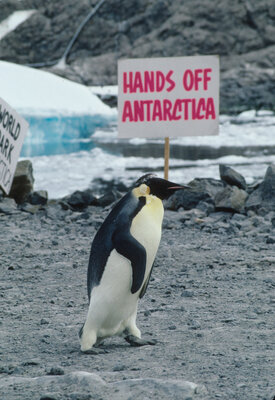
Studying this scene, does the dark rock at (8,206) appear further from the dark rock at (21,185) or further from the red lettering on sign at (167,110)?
the red lettering on sign at (167,110)

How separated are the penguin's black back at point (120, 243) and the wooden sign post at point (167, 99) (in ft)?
6.23

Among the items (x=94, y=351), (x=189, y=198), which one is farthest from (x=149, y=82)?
(x=94, y=351)

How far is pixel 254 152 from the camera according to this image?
11.4m

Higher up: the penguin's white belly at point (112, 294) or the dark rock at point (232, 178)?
the penguin's white belly at point (112, 294)

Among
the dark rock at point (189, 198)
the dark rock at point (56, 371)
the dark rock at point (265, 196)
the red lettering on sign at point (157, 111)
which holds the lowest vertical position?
the dark rock at point (189, 198)

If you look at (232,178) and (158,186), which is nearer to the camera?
(158,186)

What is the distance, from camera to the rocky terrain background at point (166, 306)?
1738 millimetres

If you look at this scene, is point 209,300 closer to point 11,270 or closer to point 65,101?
point 11,270

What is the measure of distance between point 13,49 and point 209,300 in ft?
136

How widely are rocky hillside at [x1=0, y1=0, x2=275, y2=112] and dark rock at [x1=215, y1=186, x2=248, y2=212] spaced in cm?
2771

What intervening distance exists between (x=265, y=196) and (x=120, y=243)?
328cm

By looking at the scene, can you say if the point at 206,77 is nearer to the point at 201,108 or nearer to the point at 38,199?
the point at 201,108

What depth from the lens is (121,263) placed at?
2.14 m

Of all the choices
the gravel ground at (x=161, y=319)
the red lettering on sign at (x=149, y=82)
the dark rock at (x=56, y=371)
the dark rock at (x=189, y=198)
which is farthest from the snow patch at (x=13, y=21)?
the dark rock at (x=56, y=371)
